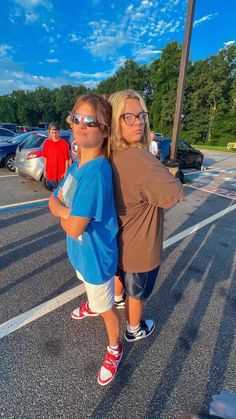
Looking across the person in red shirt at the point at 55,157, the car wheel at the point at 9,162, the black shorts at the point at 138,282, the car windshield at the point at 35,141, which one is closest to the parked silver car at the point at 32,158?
the car windshield at the point at 35,141

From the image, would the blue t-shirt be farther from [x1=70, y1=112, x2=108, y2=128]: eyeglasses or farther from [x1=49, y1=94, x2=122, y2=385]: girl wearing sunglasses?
[x1=70, y1=112, x2=108, y2=128]: eyeglasses

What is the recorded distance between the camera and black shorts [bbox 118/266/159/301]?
1.68m

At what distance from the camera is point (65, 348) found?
74.7 inches

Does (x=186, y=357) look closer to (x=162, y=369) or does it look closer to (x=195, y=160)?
(x=162, y=369)

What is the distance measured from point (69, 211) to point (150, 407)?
4.22 feet

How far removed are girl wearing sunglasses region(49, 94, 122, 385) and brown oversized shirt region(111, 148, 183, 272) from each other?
11 centimetres

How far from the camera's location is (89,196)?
124 centimetres

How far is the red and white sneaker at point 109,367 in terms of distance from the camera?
164cm

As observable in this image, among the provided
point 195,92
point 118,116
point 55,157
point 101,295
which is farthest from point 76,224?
point 195,92

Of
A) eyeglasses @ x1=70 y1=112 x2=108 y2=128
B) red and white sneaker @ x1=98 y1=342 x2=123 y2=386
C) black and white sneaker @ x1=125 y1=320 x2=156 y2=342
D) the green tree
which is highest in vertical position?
the green tree

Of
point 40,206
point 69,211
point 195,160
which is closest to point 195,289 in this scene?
point 69,211

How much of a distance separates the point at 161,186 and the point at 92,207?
0.37 metres

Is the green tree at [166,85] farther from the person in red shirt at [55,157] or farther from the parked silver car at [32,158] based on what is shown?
the person in red shirt at [55,157]

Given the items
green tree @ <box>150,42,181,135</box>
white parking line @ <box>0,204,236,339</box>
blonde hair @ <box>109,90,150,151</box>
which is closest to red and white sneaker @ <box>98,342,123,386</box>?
white parking line @ <box>0,204,236,339</box>
